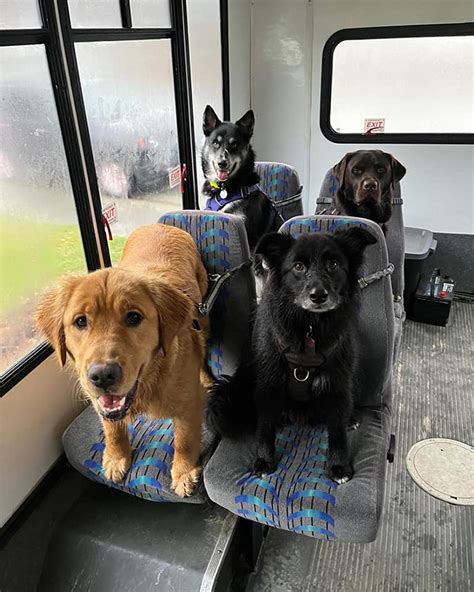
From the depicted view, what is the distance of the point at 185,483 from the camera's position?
5.72ft

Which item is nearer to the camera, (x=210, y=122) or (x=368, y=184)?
(x=368, y=184)

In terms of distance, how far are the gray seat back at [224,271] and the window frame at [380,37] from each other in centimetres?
246

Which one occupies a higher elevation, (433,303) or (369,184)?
(369,184)

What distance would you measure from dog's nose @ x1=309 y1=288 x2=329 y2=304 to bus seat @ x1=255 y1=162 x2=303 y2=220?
1.69 metres

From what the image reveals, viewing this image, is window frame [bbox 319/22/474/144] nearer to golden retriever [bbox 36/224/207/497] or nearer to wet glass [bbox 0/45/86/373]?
golden retriever [bbox 36/224/207/497]

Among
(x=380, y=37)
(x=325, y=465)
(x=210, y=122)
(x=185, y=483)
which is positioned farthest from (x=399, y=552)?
(x=380, y=37)

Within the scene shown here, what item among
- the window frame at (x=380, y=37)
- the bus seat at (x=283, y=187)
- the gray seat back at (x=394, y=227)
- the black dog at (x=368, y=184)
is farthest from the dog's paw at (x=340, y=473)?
the window frame at (x=380, y=37)

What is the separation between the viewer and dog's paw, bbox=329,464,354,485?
1.60 metres

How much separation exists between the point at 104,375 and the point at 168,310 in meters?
0.35

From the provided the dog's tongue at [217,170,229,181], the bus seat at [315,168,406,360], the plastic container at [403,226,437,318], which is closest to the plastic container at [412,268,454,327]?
the plastic container at [403,226,437,318]

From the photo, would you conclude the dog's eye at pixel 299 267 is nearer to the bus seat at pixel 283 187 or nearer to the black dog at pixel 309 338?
the black dog at pixel 309 338

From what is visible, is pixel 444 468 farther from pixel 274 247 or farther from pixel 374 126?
pixel 374 126

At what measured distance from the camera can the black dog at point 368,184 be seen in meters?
2.63

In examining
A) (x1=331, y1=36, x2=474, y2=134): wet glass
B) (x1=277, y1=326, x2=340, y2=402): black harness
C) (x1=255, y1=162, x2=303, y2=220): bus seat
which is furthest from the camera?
(x1=331, y1=36, x2=474, y2=134): wet glass
